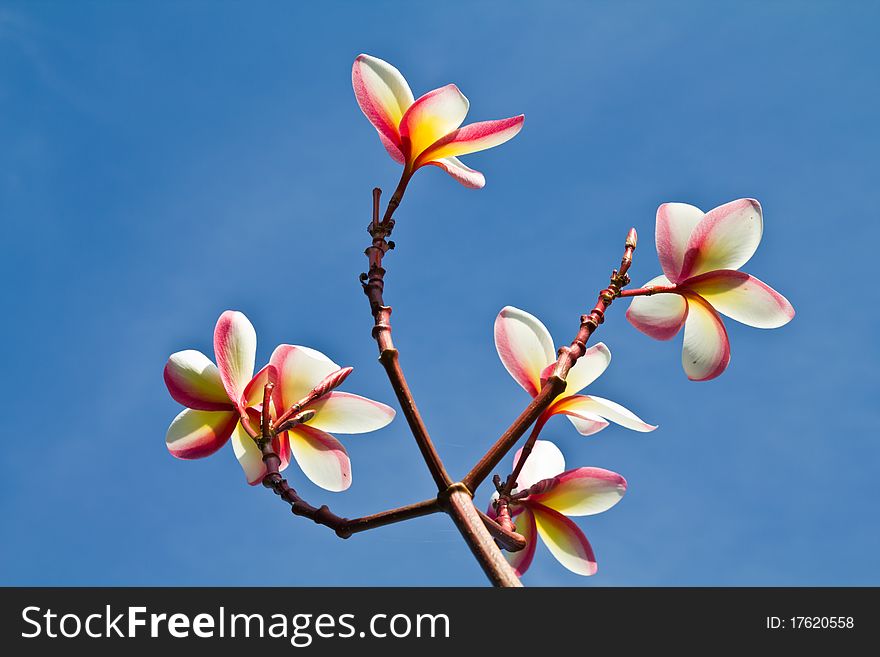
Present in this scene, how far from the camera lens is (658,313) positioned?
1.05 meters

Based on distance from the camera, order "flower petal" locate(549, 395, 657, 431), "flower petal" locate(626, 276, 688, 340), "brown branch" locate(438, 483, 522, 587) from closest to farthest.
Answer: "brown branch" locate(438, 483, 522, 587)
"flower petal" locate(549, 395, 657, 431)
"flower petal" locate(626, 276, 688, 340)

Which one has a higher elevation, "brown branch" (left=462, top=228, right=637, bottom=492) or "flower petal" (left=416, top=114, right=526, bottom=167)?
"flower petal" (left=416, top=114, right=526, bottom=167)

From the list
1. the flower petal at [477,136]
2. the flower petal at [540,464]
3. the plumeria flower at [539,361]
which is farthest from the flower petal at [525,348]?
the flower petal at [477,136]

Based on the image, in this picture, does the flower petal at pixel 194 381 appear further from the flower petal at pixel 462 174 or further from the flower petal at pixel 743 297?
the flower petal at pixel 743 297

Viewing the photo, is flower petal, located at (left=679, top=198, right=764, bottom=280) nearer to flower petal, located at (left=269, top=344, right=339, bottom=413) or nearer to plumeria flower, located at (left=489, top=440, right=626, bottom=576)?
plumeria flower, located at (left=489, top=440, right=626, bottom=576)

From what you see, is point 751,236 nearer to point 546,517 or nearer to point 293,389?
point 546,517

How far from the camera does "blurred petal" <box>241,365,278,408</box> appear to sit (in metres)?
0.99

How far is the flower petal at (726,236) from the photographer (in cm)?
101

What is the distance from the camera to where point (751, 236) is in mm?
1019

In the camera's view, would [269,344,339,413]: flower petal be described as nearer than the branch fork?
No

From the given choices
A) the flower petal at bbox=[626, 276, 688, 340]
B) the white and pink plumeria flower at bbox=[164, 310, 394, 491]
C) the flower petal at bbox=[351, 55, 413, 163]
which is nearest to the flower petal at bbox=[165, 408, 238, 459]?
the white and pink plumeria flower at bbox=[164, 310, 394, 491]

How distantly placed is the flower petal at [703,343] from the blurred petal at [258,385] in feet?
1.59

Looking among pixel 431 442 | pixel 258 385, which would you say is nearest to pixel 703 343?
pixel 431 442
